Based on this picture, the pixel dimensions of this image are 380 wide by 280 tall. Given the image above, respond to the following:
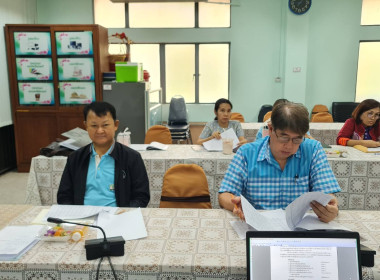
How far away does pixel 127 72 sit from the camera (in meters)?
4.83

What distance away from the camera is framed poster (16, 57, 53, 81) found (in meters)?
4.97

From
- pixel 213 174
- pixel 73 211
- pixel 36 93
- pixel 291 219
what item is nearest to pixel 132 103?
pixel 36 93

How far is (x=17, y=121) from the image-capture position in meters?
5.11

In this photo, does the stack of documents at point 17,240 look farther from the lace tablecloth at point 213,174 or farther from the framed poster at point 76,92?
the framed poster at point 76,92

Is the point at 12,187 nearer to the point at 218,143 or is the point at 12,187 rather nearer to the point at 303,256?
the point at 218,143

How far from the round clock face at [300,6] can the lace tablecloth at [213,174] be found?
411 centimetres

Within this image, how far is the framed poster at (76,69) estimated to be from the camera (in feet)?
16.3

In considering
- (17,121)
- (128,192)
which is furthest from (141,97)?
(128,192)

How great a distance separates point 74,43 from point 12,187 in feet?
7.02

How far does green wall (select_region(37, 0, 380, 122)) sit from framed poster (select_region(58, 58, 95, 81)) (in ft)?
7.07

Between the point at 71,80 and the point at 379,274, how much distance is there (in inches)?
186

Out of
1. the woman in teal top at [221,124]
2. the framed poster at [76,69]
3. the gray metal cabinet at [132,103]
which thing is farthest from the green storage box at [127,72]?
the woman in teal top at [221,124]

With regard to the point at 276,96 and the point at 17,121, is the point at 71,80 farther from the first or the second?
the point at 276,96

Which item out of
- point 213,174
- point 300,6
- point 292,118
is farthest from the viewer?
point 300,6
